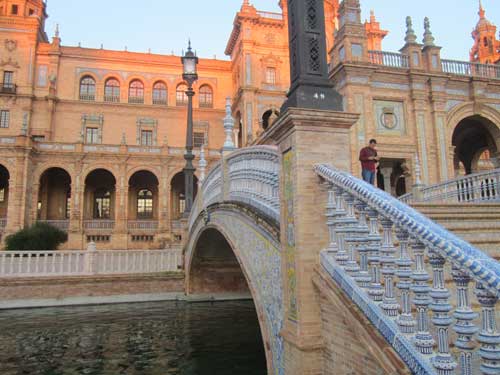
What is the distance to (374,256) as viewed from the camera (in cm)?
327

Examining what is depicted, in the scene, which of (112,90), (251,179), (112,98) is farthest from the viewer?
(112,90)

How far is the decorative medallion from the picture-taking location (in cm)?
2092

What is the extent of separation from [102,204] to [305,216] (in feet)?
113

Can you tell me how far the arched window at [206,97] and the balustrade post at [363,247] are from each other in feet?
124

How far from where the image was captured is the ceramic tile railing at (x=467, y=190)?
41.7ft

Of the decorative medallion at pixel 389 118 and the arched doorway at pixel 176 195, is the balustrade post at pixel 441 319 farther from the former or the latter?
the arched doorway at pixel 176 195

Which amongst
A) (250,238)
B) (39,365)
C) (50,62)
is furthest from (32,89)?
(250,238)

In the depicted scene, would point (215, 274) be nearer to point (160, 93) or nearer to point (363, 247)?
point (363, 247)

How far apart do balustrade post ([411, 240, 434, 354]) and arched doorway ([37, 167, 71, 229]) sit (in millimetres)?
34231

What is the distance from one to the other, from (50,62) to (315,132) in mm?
38366

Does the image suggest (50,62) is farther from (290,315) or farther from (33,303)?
(290,315)

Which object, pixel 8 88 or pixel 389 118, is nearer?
pixel 389 118

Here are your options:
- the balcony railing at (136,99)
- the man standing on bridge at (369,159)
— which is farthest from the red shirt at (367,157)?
the balcony railing at (136,99)

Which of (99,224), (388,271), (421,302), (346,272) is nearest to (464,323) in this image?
(421,302)
